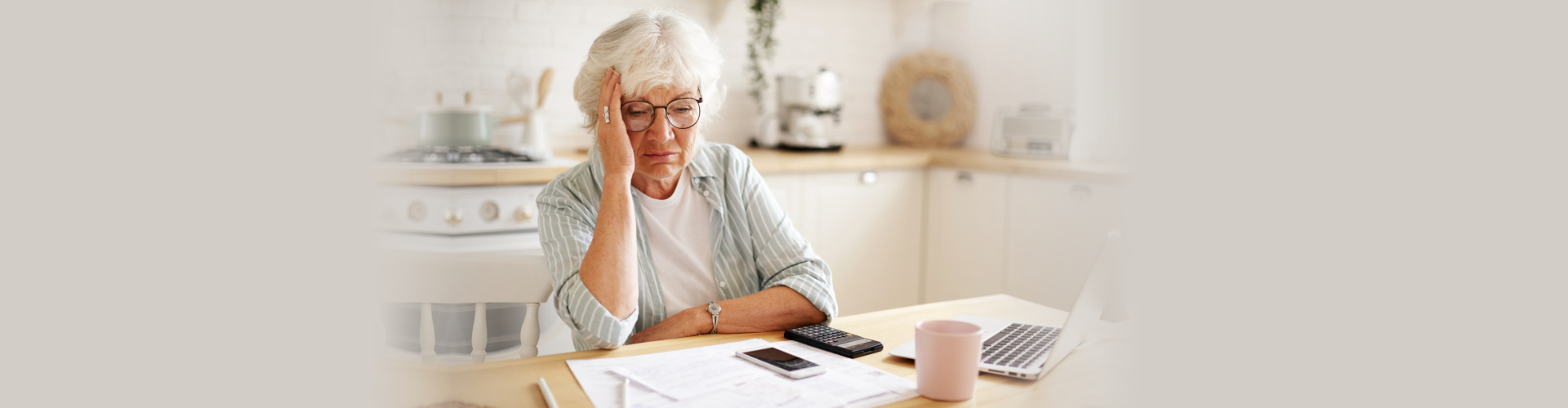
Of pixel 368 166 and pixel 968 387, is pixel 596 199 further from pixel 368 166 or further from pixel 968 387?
pixel 368 166

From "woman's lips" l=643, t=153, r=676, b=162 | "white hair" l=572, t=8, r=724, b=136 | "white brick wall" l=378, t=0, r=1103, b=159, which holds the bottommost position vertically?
"woman's lips" l=643, t=153, r=676, b=162

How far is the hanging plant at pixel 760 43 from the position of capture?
2.87m

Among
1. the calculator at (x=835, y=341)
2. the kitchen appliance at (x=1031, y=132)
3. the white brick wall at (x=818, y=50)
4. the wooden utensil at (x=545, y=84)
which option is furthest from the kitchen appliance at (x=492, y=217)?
the kitchen appliance at (x=1031, y=132)

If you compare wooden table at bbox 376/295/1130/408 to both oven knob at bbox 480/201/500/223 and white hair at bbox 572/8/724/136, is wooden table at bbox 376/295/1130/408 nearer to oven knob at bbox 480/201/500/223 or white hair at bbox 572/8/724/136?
white hair at bbox 572/8/724/136

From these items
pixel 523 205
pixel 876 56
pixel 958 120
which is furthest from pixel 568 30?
pixel 958 120

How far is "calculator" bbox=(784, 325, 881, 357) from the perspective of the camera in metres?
0.88

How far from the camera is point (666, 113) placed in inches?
46.8

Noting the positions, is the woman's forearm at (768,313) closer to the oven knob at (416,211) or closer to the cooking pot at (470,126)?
the oven knob at (416,211)

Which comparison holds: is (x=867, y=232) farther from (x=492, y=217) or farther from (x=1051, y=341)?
(x=1051, y=341)

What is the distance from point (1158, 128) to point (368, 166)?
0.43 metres

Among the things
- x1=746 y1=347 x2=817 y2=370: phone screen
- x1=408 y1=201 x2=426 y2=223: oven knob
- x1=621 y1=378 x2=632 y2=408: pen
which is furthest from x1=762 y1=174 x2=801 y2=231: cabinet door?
x1=408 y1=201 x2=426 y2=223: oven knob

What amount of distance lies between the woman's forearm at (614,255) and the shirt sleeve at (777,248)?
0.21 m

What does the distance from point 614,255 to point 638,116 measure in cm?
24

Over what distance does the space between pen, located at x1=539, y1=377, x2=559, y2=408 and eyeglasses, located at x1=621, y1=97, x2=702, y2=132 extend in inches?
19.7
